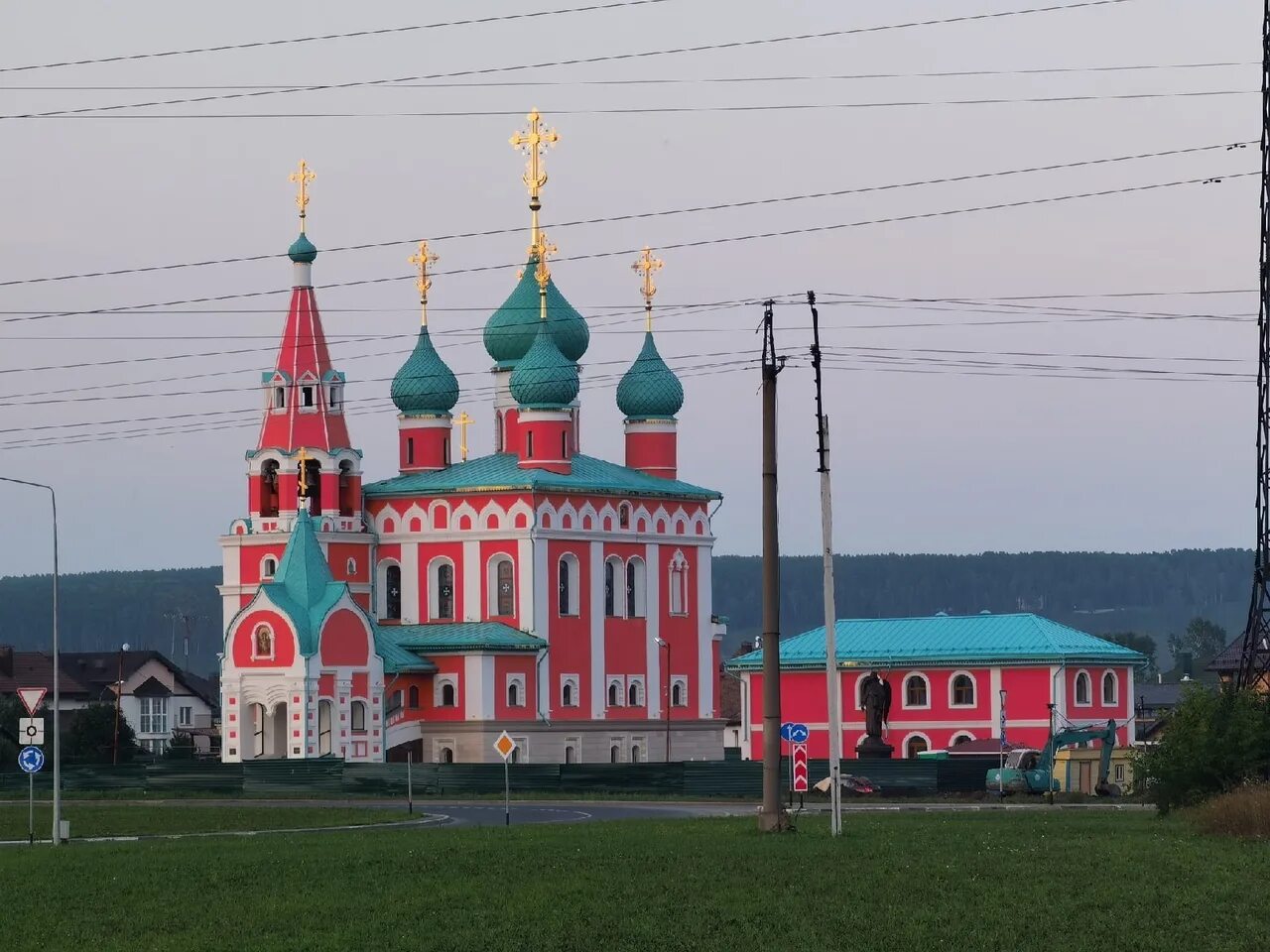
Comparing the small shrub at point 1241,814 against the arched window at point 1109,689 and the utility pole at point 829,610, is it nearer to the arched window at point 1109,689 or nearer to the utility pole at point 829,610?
the utility pole at point 829,610

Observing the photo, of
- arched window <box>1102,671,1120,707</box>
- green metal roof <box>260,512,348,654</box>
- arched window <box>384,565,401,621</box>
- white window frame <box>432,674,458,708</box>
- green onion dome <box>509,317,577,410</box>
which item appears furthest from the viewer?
arched window <box>1102,671,1120,707</box>

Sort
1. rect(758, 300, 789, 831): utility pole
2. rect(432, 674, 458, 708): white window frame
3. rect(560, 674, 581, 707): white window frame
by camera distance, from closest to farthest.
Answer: rect(758, 300, 789, 831): utility pole → rect(432, 674, 458, 708): white window frame → rect(560, 674, 581, 707): white window frame

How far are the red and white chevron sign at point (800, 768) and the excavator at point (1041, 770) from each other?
25.0 m

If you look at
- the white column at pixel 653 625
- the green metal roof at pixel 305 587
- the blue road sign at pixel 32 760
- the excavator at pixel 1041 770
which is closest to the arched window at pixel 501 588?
the white column at pixel 653 625

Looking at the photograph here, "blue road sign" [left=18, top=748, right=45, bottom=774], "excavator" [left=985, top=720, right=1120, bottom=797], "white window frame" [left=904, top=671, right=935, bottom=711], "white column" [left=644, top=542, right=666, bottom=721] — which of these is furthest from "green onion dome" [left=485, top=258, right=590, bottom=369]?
"blue road sign" [left=18, top=748, right=45, bottom=774]

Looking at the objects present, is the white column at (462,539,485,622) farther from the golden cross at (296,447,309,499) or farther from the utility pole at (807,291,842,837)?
the utility pole at (807,291,842,837)

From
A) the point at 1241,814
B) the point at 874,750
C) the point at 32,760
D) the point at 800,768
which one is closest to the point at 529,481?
the point at 874,750

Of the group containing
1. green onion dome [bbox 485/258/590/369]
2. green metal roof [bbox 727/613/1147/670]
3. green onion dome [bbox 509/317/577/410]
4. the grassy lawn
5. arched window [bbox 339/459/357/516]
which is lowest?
the grassy lawn

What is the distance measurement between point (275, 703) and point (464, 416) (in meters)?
17.8

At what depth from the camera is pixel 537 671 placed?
288 feet

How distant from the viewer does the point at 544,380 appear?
89500 millimetres

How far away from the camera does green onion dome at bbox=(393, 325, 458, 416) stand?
93.8 m

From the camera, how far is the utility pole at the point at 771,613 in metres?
41.4

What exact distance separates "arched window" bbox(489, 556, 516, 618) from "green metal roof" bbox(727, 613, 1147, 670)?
10875 millimetres
